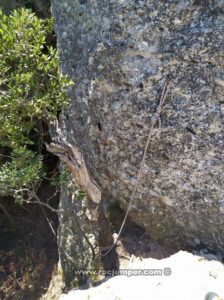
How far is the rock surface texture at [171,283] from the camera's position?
2.97 metres

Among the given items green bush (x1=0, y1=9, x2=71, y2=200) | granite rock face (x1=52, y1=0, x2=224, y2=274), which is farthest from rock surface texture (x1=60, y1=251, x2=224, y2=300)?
green bush (x1=0, y1=9, x2=71, y2=200)

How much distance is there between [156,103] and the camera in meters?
3.59

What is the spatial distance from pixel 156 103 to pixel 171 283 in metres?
1.66

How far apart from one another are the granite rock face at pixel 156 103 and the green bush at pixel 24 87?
50 cm

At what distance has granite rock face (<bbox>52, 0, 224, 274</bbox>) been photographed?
11.0 ft

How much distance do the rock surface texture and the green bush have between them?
1.30 meters

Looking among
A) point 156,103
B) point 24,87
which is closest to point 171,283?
point 156,103

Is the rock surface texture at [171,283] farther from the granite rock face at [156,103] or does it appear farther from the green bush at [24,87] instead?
the green bush at [24,87]

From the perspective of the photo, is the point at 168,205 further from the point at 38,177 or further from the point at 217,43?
the point at 217,43

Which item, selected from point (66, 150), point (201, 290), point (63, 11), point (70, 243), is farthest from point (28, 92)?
point (201, 290)

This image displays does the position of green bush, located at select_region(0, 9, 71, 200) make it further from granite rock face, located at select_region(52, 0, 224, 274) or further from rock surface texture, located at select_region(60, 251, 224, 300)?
rock surface texture, located at select_region(60, 251, 224, 300)

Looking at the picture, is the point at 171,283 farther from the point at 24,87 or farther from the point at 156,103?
the point at 24,87

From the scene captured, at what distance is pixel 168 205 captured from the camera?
3.83 metres

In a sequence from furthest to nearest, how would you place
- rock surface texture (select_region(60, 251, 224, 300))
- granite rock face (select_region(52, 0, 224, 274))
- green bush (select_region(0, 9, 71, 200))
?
green bush (select_region(0, 9, 71, 200)) < granite rock face (select_region(52, 0, 224, 274)) < rock surface texture (select_region(60, 251, 224, 300))
